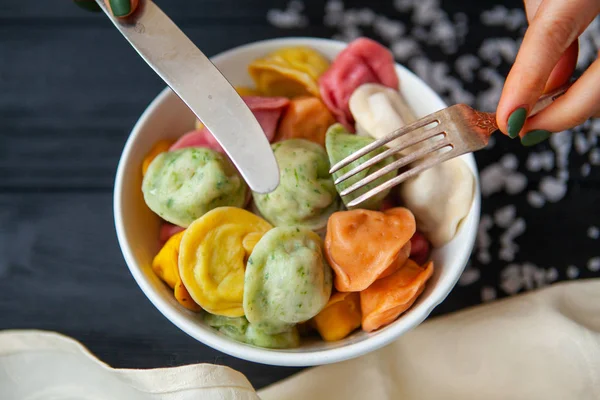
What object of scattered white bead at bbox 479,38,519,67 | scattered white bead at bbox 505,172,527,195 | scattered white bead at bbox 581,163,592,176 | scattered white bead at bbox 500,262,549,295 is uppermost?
scattered white bead at bbox 479,38,519,67

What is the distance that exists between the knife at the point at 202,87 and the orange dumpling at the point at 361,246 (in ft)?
0.40

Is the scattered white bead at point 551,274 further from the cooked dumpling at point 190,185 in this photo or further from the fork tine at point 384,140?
the cooked dumpling at point 190,185

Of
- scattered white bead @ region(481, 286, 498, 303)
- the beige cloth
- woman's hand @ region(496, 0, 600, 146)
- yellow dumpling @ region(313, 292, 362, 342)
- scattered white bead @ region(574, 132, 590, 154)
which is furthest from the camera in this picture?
scattered white bead @ region(574, 132, 590, 154)

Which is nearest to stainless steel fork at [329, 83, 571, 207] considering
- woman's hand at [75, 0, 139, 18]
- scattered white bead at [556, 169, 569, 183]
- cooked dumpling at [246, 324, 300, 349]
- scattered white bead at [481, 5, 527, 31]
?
cooked dumpling at [246, 324, 300, 349]

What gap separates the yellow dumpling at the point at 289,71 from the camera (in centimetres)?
99

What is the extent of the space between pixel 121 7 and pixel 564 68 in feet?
2.16

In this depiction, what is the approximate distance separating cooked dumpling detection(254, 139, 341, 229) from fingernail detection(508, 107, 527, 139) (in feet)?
0.88

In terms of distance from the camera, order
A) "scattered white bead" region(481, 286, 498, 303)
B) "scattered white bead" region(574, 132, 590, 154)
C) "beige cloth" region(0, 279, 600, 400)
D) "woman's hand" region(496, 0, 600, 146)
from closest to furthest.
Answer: "woman's hand" region(496, 0, 600, 146)
"beige cloth" region(0, 279, 600, 400)
"scattered white bead" region(481, 286, 498, 303)
"scattered white bead" region(574, 132, 590, 154)

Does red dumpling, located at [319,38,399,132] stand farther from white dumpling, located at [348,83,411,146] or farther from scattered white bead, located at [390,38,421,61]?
scattered white bead, located at [390,38,421,61]

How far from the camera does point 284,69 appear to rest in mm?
991

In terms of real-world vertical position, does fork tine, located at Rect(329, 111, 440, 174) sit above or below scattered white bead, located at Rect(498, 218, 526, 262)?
above

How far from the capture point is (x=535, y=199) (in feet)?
3.84

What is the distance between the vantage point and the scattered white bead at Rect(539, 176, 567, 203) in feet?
3.85

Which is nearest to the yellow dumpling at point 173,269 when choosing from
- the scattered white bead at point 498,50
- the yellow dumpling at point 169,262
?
the yellow dumpling at point 169,262
